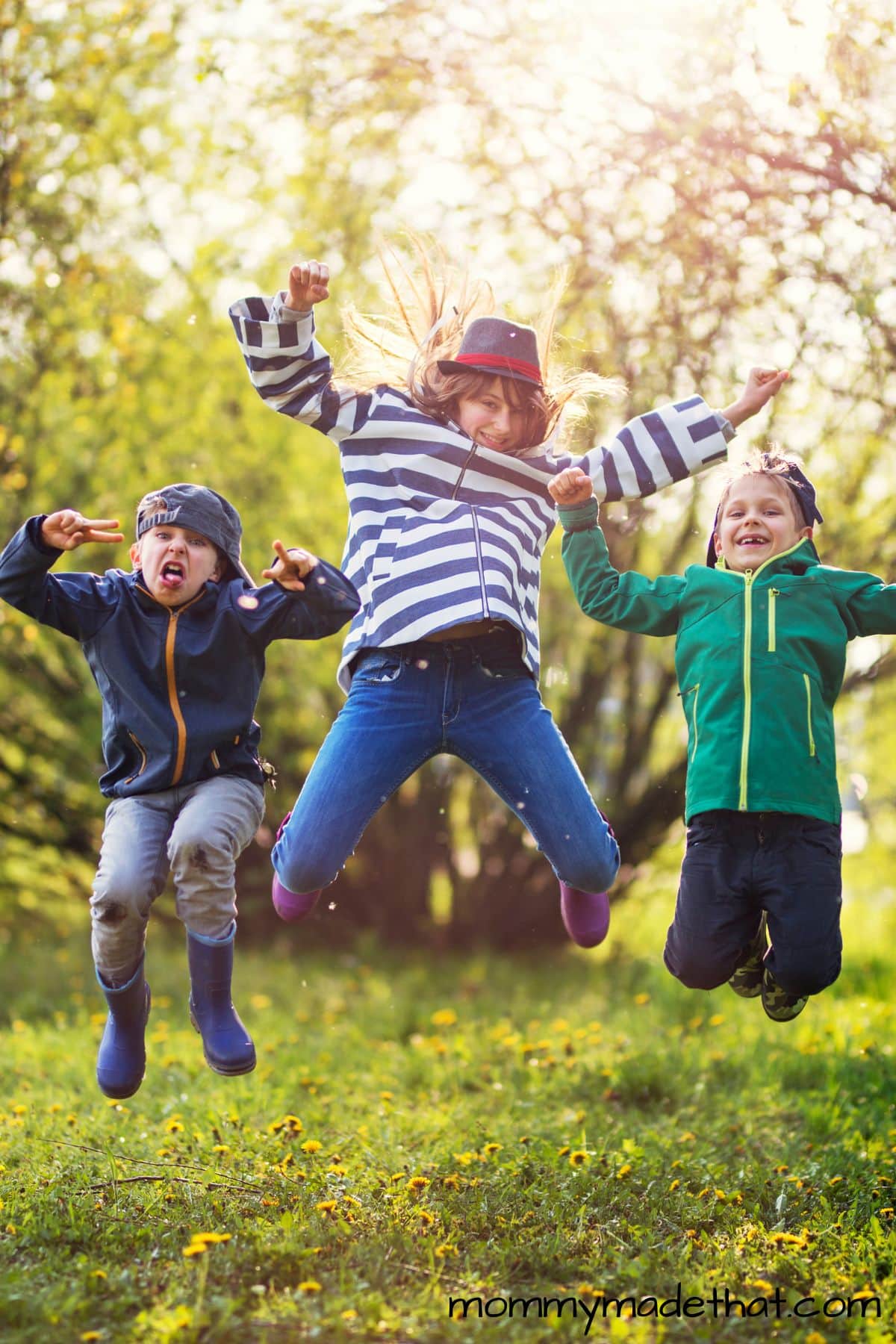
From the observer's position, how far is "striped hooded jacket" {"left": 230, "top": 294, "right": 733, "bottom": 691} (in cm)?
377

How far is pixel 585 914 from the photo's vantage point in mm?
4055

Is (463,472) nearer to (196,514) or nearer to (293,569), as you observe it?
(293,569)

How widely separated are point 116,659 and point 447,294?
1692 millimetres

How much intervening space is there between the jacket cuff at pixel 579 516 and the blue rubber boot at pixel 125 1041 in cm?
178

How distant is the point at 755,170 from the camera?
482cm

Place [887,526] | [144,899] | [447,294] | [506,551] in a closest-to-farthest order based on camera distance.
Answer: [144,899] < [506,551] < [447,294] < [887,526]

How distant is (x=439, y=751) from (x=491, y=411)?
1.05 meters

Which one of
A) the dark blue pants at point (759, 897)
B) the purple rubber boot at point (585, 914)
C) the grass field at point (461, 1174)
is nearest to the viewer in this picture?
the grass field at point (461, 1174)

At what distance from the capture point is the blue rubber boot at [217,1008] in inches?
→ 142

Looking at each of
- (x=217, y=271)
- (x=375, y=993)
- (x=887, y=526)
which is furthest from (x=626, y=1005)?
(x=217, y=271)

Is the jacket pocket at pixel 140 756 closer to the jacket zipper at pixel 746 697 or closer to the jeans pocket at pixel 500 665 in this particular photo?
the jeans pocket at pixel 500 665

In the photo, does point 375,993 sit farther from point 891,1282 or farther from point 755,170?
point 755,170

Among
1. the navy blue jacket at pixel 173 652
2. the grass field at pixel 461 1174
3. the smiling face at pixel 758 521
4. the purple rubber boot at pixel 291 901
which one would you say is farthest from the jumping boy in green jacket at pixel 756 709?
the purple rubber boot at pixel 291 901

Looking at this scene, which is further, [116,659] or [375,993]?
[375,993]
